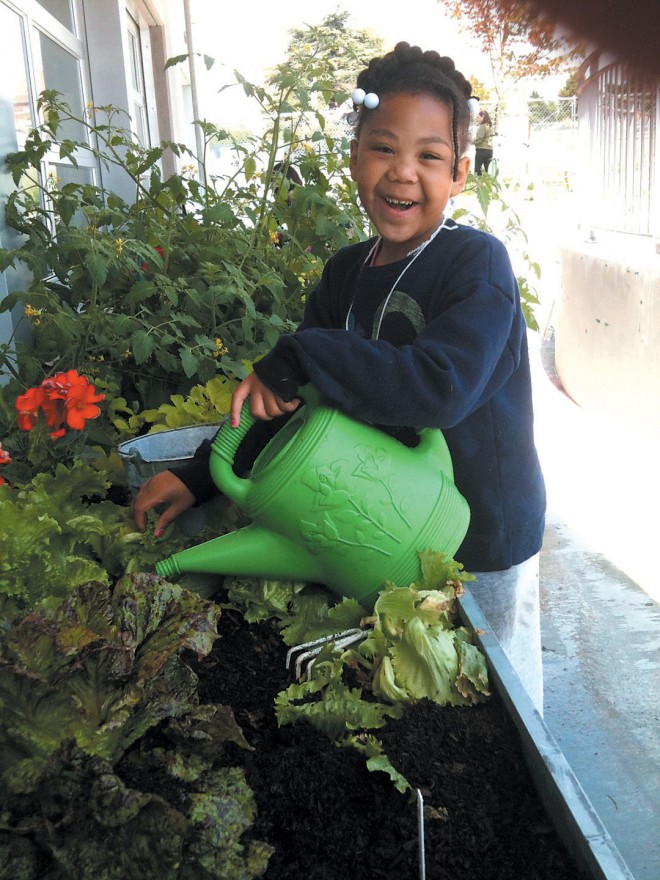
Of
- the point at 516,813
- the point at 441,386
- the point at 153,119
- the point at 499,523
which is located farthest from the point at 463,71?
the point at 153,119

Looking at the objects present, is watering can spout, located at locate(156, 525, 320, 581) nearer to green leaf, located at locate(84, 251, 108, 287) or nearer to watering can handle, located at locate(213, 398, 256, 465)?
watering can handle, located at locate(213, 398, 256, 465)

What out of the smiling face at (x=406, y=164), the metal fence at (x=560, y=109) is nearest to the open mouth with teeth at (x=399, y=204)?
the smiling face at (x=406, y=164)

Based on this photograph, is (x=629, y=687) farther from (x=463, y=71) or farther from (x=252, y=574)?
(x=463, y=71)

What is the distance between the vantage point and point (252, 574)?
1410 millimetres

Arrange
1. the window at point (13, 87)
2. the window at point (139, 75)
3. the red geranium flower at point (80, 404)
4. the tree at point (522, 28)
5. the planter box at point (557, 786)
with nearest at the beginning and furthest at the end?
the tree at point (522, 28) → the planter box at point (557, 786) → the red geranium flower at point (80, 404) → the window at point (13, 87) → the window at point (139, 75)

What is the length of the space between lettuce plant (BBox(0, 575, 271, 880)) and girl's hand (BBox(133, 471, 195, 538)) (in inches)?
13.8

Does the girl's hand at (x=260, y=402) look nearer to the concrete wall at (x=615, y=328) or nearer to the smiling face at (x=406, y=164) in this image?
the smiling face at (x=406, y=164)

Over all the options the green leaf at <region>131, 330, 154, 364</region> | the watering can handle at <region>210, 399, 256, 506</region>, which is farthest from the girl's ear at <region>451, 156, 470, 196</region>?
the green leaf at <region>131, 330, 154, 364</region>

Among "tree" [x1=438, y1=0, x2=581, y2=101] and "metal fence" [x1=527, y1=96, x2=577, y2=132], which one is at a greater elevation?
"metal fence" [x1=527, y1=96, x2=577, y2=132]

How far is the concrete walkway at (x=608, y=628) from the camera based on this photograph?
219cm

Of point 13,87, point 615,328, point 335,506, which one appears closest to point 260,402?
point 335,506

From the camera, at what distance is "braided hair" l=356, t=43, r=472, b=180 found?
144 cm

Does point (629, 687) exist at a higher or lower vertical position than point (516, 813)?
lower

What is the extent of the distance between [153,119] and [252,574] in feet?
24.5
